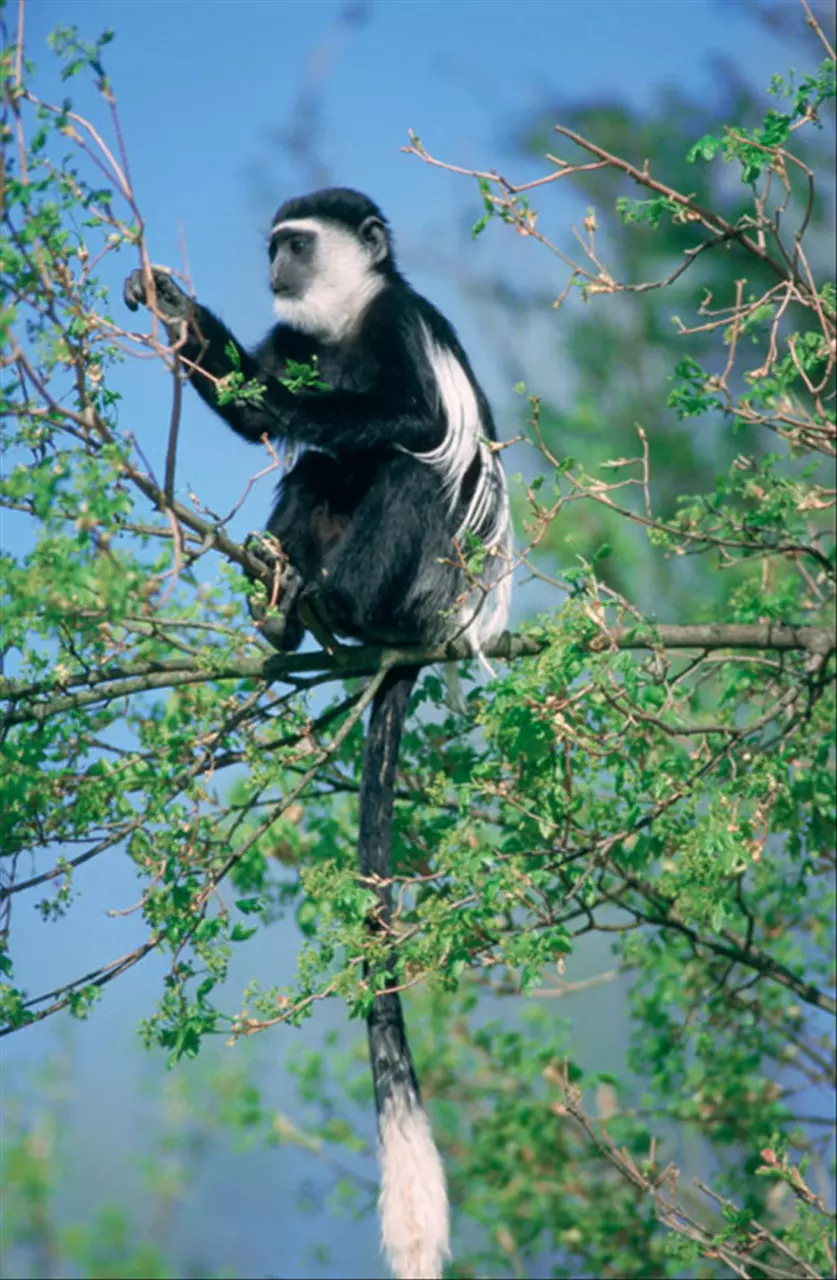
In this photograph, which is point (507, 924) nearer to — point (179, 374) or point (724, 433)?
point (179, 374)

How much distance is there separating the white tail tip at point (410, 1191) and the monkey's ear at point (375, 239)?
200cm

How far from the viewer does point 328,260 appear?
360cm

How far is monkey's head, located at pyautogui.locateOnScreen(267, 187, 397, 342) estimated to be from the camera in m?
3.56

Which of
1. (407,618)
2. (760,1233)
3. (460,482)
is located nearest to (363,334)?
(460,482)

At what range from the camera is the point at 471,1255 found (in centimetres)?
371

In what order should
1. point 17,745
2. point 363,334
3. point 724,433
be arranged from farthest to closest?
point 724,433 < point 363,334 < point 17,745

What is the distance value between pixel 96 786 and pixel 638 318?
572 cm

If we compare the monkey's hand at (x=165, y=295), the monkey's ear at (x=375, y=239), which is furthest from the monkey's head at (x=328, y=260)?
the monkey's hand at (x=165, y=295)

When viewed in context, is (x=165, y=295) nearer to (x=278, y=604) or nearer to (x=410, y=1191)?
(x=278, y=604)

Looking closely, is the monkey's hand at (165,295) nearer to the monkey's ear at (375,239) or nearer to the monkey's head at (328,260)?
the monkey's head at (328,260)

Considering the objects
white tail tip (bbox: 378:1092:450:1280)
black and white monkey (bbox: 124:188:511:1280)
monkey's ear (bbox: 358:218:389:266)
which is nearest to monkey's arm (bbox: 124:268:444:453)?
black and white monkey (bbox: 124:188:511:1280)

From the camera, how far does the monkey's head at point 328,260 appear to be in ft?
11.7

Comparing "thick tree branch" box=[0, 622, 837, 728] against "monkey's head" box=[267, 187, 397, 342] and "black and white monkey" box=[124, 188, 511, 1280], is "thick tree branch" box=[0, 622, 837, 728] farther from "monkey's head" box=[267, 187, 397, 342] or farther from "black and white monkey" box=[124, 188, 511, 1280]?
"monkey's head" box=[267, 187, 397, 342]

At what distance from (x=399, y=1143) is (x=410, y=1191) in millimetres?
75
